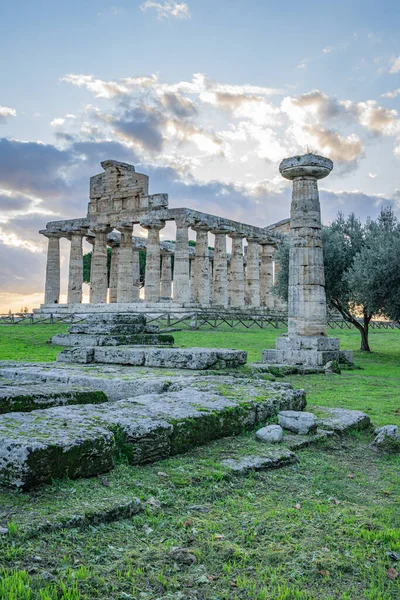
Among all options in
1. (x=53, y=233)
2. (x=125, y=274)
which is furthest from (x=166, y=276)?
(x=53, y=233)

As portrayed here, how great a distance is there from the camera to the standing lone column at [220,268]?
46.3 metres

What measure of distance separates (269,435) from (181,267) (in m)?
36.7

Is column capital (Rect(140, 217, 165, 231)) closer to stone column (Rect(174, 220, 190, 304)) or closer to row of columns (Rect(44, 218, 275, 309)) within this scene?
row of columns (Rect(44, 218, 275, 309))

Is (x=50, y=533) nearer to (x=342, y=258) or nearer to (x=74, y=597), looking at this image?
(x=74, y=597)

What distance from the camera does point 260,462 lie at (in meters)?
5.25

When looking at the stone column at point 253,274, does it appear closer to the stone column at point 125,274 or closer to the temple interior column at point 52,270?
the stone column at point 125,274

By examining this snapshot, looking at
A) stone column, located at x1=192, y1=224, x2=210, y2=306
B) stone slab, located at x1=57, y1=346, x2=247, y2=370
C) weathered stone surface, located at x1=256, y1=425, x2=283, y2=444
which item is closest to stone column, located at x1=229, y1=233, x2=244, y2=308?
stone column, located at x1=192, y1=224, x2=210, y2=306

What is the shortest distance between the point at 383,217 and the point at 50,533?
27406 mm

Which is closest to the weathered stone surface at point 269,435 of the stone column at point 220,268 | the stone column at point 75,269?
the stone column at point 220,268

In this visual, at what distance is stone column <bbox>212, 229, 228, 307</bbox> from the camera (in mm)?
46344

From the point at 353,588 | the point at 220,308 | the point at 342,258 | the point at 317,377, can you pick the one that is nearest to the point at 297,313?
the point at 317,377

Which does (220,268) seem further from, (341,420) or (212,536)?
(212,536)

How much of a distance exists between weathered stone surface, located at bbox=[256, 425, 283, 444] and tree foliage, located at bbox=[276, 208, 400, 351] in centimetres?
1805

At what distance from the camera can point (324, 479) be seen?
520cm
